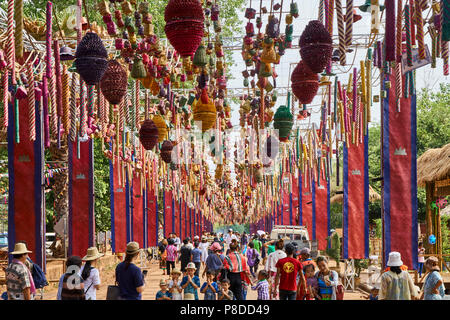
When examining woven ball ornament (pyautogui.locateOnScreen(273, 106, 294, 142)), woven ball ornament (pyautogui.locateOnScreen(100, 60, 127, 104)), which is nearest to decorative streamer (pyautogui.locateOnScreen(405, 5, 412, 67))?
woven ball ornament (pyautogui.locateOnScreen(273, 106, 294, 142))

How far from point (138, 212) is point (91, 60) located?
624 inches

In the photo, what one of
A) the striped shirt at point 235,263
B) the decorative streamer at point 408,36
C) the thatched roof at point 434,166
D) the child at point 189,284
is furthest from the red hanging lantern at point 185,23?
the thatched roof at point 434,166

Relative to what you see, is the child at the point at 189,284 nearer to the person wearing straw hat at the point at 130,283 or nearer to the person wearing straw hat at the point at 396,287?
the person wearing straw hat at the point at 130,283

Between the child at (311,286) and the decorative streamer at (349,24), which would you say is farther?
the child at (311,286)

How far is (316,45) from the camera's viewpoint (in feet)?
23.4

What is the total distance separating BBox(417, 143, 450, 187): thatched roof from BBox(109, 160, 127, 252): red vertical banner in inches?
391

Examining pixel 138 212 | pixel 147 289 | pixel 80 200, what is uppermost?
pixel 80 200

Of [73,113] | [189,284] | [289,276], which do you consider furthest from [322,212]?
[73,113]

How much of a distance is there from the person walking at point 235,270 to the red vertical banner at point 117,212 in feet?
26.7

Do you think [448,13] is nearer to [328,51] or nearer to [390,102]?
[328,51]

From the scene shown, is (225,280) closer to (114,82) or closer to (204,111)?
(204,111)

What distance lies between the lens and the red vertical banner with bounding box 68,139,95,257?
15.7 meters

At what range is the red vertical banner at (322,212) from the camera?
74.5ft

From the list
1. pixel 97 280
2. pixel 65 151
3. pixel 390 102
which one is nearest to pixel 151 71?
pixel 97 280
